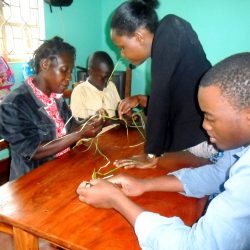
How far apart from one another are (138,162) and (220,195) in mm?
632

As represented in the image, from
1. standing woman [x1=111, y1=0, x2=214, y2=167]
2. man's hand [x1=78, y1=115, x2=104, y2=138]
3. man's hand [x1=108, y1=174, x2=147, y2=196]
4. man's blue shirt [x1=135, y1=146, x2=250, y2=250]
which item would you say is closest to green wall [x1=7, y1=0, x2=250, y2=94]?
man's hand [x1=78, y1=115, x2=104, y2=138]

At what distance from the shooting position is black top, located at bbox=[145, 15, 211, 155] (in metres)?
1.27

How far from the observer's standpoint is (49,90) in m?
1.65

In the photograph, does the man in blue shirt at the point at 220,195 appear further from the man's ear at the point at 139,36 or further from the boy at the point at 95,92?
the boy at the point at 95,92

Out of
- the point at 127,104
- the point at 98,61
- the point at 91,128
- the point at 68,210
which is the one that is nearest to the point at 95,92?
the point at 98,61

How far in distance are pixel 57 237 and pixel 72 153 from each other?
67 cm

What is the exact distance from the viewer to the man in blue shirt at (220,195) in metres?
0.68

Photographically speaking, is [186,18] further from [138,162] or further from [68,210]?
[68,210]

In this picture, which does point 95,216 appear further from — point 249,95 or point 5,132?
point 5,132

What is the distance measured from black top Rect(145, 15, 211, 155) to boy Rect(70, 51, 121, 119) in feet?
3.91

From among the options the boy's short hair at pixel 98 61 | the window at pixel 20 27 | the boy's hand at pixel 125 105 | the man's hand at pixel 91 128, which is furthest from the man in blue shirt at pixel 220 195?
the window at pixel 20 27

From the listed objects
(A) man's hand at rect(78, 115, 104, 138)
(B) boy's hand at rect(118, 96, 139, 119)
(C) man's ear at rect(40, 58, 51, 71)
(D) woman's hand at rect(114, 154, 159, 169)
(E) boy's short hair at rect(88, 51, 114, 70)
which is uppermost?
(C) man's ear at rect(40, 58, 51, 71)

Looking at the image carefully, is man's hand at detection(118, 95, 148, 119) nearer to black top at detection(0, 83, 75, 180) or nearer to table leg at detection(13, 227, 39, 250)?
black top at detection(0, 83, 75, 180)

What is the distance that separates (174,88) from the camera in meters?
1.33
